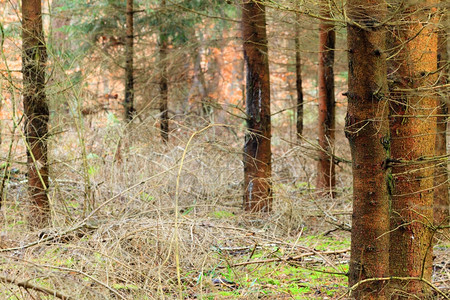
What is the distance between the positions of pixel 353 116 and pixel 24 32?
503 centimetres

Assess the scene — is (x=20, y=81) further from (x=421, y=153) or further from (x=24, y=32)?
(x=421, y=153)

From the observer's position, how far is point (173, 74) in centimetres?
1468

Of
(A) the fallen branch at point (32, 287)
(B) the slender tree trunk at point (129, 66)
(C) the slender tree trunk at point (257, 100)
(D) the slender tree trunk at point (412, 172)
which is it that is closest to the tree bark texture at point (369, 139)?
(D) the slender tree trunk at point (412, 172)

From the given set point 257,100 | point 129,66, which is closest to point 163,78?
point 129,66

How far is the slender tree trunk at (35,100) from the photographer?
6.77m

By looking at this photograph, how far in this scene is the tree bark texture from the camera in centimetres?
363

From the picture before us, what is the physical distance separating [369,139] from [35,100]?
16.0 feet

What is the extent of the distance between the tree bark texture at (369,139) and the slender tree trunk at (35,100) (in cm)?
435

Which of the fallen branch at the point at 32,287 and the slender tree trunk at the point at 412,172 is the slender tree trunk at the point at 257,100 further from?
the fallen branch at the point at 32,287

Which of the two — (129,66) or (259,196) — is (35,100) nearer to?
(259,196)

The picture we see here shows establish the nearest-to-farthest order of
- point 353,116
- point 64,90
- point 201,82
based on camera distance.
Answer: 1. point 353,116
2. point 64,90
3. point 201,82

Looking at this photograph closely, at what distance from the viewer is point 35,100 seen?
22.8 feet

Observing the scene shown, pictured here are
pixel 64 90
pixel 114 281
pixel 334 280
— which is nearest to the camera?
pixel 114 281

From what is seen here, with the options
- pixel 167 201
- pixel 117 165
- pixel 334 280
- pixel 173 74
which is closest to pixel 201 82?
pixel 173 74
